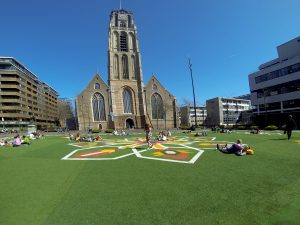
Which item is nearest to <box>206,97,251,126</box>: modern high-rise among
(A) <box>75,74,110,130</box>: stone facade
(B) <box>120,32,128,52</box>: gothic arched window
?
(B) <box>120,32,128,52</box>: gothic arched window

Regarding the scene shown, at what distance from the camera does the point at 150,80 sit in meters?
82.1

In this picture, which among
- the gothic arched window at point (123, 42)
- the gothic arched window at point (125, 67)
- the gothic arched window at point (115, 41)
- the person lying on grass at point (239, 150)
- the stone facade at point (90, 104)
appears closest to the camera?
the person lying on grass at point (239, 150)

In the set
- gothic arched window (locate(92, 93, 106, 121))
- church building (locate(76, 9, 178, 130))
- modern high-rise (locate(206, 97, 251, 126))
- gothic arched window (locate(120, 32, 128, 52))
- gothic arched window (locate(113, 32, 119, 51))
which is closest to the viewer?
church building (locate(76, 9, 178, 130))

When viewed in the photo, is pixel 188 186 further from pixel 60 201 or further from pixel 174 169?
pixel 60 201

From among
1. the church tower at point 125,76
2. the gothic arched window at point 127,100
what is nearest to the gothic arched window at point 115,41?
the church tower at point 125,76

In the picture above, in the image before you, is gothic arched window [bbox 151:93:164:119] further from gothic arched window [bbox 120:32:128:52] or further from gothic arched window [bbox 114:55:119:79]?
gothic arched window [bbox 120:32:128:52]

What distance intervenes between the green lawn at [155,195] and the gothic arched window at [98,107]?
68217mm

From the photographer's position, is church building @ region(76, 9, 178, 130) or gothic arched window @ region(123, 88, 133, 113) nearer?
church building @ region(76, 9, 178, 130)

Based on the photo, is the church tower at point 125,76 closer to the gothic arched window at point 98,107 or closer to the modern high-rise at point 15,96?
the gothic arched window at point 98,107

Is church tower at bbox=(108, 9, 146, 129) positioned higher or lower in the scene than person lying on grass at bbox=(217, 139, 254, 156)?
higher

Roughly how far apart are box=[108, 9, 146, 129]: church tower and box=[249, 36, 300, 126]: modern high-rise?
38832 mm

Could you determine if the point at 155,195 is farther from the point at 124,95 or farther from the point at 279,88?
the point at 124,95

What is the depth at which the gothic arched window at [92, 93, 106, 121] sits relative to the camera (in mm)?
76000

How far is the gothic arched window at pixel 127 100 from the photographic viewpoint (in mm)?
79625
